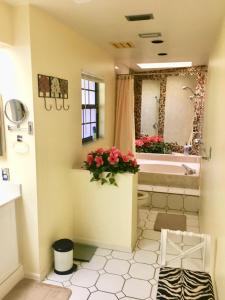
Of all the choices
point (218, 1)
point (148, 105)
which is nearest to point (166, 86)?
point (148, 105)

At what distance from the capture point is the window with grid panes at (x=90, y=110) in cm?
339

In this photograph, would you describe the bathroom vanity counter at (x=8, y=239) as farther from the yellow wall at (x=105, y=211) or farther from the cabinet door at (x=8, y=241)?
the yellow wall at (x=105, y=211)

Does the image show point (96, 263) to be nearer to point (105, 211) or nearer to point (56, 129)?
point (105, 211)

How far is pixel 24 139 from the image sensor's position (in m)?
2.20

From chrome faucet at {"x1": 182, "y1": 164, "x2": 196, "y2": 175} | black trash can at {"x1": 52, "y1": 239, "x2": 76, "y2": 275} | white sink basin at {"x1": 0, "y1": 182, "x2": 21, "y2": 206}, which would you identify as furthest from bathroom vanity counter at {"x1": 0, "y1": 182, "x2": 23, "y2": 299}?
chrome faucet at {"x1": 182, "y1": 164, "x2": 196, "y2": 175}

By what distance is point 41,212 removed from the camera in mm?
2332

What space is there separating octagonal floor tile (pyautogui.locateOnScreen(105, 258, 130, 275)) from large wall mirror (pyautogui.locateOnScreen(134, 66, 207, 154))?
3.19 m

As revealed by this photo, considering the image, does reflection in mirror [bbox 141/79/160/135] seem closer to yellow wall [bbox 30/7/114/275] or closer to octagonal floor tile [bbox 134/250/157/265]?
yellow wall [bbox 30/7/114/275]

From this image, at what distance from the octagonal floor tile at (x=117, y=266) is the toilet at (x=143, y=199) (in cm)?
120

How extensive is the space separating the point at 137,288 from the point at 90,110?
2.32 m

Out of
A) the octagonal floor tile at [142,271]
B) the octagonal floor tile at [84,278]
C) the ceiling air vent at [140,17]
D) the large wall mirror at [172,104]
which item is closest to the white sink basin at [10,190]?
the octagonal floor tile at [84,278]

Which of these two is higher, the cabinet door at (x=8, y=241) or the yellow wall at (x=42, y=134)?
the yellow wall at (x=42, y=134)

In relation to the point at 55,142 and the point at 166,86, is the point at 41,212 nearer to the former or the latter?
the point at 55,142

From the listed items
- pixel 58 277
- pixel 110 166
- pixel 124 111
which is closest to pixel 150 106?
pixel 124 111
